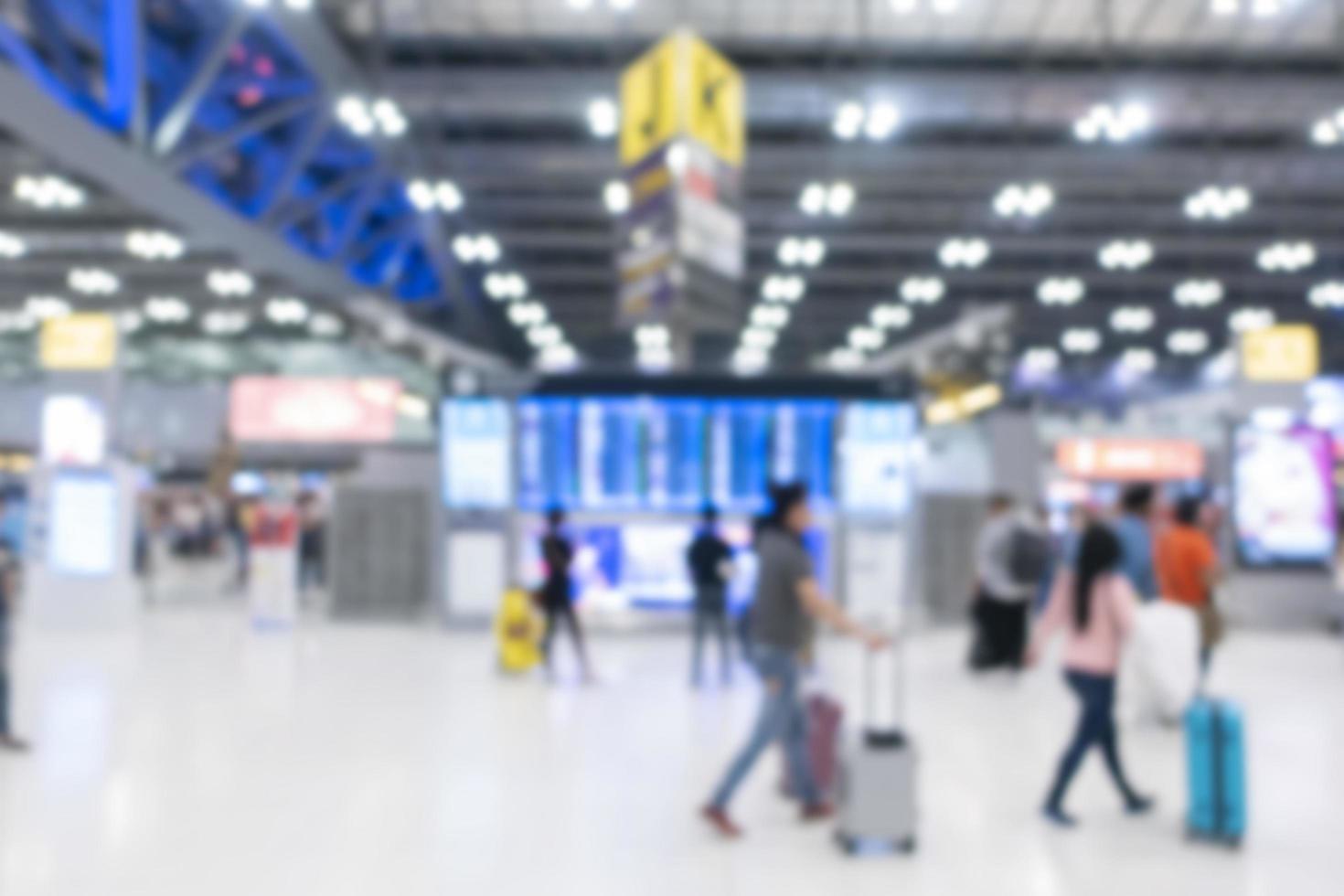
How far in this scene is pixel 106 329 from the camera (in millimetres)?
17516

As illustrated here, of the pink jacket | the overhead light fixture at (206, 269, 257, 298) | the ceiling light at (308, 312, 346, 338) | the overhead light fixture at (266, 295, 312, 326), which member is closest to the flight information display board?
the overhead light fixture at (206, 269, 257, 298)

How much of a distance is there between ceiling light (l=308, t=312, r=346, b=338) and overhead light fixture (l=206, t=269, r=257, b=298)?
2.16m

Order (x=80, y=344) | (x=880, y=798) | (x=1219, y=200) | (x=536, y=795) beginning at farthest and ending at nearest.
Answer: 1. (x=1219, y=200)
2. (x=80, y=344)
3. (x=536, y=795)
4. (x=880, y=798)

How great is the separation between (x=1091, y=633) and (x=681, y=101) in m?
7.39

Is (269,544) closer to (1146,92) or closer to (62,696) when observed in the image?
(62,696)

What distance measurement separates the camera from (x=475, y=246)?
78.8ft

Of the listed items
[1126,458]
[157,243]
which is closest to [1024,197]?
[157,243]

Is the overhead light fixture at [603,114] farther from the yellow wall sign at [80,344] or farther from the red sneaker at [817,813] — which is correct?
the red sneaker at [817,813]

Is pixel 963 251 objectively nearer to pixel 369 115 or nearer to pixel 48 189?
pixel 369 115

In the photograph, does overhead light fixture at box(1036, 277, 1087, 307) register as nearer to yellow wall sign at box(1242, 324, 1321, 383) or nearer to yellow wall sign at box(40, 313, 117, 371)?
yellow wall sign at box(1242, 324, 1321, 383)

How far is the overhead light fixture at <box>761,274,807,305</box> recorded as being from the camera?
93.6 ft

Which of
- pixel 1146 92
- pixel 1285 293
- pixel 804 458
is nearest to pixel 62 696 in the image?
pixel 804 458

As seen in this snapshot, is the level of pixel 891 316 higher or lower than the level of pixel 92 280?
higher

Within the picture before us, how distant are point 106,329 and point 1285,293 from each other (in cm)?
2582
